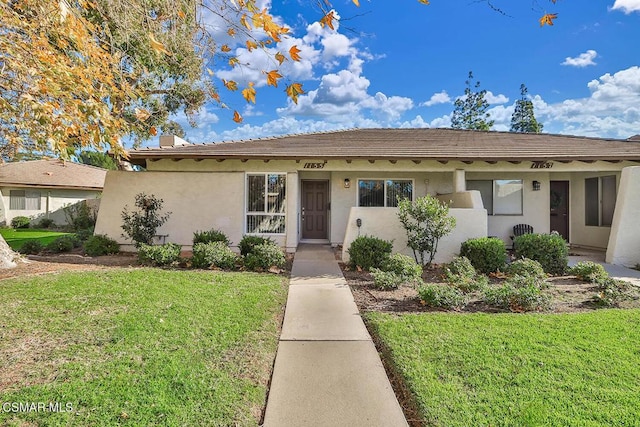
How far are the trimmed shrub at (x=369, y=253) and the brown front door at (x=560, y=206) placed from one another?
8498 mm

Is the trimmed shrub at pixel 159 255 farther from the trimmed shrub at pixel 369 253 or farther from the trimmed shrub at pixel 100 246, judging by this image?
the trimmed shrub at pixel 369 253

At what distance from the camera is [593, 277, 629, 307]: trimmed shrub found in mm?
5535

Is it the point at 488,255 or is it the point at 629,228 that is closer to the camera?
the point at 488,255

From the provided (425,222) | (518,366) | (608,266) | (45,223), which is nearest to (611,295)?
(518,366)

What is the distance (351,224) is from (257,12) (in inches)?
282

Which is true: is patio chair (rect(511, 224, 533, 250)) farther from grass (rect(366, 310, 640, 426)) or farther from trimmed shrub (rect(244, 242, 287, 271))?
trimmed shrub (rect(244, 242, 287, 271))

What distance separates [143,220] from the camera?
989 centimetres

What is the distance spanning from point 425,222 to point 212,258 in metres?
5.68

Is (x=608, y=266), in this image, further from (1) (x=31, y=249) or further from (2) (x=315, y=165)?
(1) (x=31, y=249)

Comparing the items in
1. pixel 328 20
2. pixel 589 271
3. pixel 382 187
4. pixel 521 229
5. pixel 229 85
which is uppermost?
pixel 328 20

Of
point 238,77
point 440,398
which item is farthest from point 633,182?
point 238,77

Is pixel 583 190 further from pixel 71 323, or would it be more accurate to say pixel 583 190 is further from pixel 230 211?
pixel 71 323

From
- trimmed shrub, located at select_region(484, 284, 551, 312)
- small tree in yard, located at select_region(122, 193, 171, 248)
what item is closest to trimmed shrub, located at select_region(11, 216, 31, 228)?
small tree in yard, located at select_region(122, 193, 171, 248)

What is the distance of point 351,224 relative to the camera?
933cm
